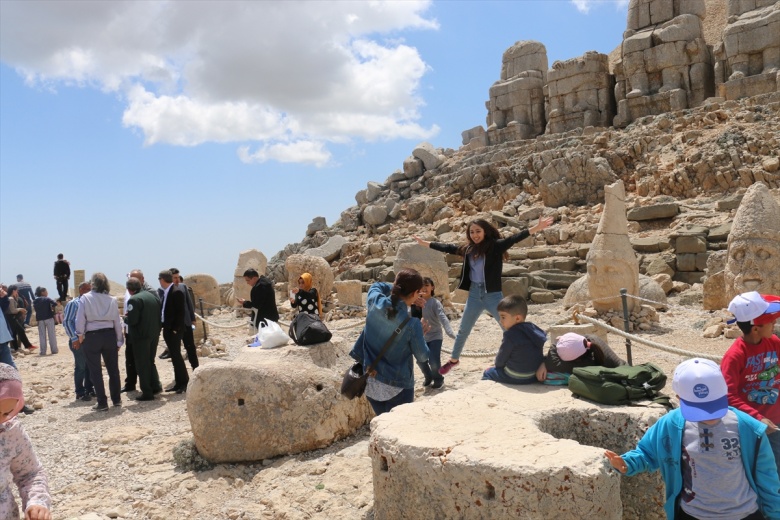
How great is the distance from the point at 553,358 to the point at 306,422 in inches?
79.7

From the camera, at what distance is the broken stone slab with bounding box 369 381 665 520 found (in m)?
2.93

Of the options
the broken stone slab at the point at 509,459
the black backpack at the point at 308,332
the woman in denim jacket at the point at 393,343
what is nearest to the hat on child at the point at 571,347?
the broken stone slab at the point at 509,459

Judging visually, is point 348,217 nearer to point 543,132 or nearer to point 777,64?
point 543,132

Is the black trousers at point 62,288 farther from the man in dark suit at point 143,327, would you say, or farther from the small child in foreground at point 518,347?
the small child in foreground at point 518,347

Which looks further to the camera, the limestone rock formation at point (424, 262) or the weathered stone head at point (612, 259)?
the limestone rock formation at point (424, 262)

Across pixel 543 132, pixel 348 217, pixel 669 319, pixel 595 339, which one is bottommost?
pixel 669 319

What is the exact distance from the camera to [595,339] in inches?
177

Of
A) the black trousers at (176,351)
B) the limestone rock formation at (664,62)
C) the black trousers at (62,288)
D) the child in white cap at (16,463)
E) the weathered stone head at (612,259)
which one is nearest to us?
the child in white cap at (16,463)

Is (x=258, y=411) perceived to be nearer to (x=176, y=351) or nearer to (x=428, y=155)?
(x=176, y=351)

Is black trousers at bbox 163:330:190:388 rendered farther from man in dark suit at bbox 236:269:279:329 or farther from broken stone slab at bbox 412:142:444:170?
broken stone slab at bbox 412:142:444:170

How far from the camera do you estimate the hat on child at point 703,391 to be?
2.50m

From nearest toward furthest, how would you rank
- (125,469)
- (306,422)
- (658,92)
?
(306,422), (125,469), (658,92)

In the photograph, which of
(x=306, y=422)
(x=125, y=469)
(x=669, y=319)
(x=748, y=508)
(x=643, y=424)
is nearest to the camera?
(x=748, y=508)

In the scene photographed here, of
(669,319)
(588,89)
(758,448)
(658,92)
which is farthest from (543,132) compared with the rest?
(758,448)
